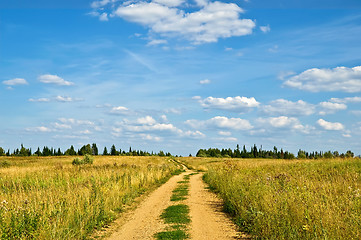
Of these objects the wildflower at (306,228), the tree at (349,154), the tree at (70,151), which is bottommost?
the tree at (70,151)

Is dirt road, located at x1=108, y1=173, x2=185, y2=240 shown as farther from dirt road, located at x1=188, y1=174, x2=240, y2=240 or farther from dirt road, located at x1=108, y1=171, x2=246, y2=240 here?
dirt road, located at x1=188, y1=174, x2=240, y2=240

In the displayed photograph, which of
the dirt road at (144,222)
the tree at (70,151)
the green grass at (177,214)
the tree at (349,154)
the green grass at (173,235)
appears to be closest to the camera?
the green grass at (173,235)

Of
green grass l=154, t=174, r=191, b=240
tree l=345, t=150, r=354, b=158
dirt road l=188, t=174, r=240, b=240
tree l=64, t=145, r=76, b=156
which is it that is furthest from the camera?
tree l=64, t=145, r=76, b=156

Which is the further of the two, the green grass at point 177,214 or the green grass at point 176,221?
the green grass at point 177,214

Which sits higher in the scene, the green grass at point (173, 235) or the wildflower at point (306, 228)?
the wildflower at point (306, 228)

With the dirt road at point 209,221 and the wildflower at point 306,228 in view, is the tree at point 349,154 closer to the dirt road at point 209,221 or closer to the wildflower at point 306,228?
the dirt road at point 209,221


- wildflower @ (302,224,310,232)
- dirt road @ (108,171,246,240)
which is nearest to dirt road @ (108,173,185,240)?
dirt road @ (108,171,246,240)

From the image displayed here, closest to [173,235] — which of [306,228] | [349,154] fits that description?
[306,228]

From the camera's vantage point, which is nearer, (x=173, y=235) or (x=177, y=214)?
(x=173, y=235)

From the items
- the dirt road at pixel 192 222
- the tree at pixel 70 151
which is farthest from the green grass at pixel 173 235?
the tree at pixel 70 151

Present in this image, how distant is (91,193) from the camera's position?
13.6 metres

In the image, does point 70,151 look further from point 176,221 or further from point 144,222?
point 176,221

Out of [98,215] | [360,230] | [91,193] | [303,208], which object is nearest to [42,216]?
[98,215]

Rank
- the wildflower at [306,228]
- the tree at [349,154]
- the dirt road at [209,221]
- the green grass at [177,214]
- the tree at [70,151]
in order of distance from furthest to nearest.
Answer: the tree at [70,151] < the tree at [349,154] < the green grass at [177,214] < the dirt road at [209,221] < the wildflower at [306,228]
